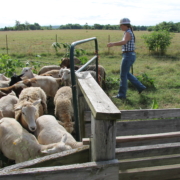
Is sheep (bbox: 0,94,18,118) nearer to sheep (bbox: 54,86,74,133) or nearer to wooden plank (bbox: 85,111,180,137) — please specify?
sheep (bbox: 54,86,74,133)

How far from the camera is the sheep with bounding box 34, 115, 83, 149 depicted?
3.77 m

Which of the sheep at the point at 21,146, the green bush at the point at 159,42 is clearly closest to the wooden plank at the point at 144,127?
the sheep at the point at 21,146

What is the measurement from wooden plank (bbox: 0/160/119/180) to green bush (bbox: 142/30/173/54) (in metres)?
16.5

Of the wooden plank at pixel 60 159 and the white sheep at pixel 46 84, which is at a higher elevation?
the wooden plank at pixel 60 159

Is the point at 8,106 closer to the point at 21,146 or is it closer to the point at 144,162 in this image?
the point at 21,146

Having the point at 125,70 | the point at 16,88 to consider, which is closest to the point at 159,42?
the point at 125,70

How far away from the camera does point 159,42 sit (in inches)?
653

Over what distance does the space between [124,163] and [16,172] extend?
0.72 meters

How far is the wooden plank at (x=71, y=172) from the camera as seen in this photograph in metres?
1.31

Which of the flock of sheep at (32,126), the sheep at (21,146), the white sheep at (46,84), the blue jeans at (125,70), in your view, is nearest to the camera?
the sheep at (21,146)

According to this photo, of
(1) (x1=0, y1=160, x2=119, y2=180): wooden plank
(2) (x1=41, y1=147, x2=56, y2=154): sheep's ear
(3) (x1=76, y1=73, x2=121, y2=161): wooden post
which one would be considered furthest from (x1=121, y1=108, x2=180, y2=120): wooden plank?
(1) (x1=0, y1=160, x2=119, y2=180): wooden plank

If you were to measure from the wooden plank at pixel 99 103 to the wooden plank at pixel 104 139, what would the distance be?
0.05 meters

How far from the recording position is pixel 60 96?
555cm

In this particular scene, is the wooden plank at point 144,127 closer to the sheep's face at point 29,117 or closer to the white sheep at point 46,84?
the sheep's face at point 29,117
